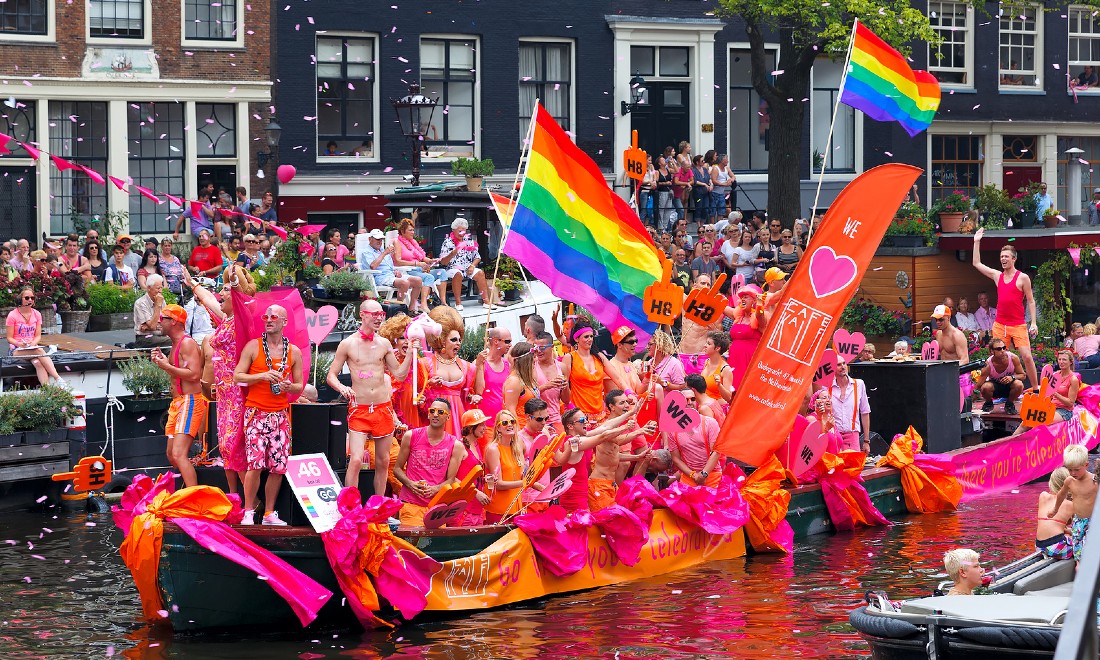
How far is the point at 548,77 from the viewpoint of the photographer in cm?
3109

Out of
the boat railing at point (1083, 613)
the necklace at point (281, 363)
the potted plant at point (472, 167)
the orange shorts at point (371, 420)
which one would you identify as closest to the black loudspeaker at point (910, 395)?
the orange shorts at point (371, 420)

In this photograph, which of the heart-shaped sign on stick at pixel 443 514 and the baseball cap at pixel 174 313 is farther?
the baseball cap at pixel 174 313

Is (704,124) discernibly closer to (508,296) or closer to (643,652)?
(508,296)

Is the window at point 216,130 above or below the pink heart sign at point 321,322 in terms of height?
above

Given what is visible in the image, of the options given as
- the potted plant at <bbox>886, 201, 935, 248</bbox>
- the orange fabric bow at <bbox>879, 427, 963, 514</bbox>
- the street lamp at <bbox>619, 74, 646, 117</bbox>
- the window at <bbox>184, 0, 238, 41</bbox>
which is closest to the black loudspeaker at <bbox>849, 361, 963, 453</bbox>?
the orange fabric bow at <bbox>879, 427, 963, 514</bbox>

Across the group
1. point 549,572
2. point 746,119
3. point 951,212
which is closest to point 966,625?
point 549,572

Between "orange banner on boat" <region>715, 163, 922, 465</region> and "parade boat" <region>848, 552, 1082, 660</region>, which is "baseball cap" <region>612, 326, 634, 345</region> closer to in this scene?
"orange banner on boat" <region>715, 163, 922, 465</region>

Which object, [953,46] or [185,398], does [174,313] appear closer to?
[185,398]

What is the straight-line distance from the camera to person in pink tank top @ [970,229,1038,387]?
19562 mm

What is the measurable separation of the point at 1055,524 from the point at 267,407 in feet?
18.9

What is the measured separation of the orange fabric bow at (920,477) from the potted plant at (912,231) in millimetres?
8911

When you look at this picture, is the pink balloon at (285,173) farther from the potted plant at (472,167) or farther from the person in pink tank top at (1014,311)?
the person in pink tank top at (1014,311)

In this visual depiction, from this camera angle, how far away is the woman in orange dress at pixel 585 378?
47.4 ft

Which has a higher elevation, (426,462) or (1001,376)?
(1001,376)
